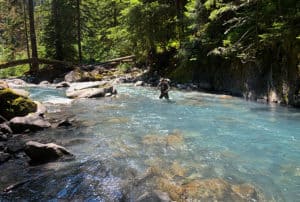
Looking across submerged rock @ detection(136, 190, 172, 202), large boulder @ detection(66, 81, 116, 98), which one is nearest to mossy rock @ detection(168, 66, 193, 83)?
large boulder @ detection(66, 81, 116, 98)

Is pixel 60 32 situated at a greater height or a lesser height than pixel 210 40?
greater

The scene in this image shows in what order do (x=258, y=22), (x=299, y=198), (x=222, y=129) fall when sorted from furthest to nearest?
1. (x=258, y=22)
2. (x=222, y=129)
3. (x=299, y=198)

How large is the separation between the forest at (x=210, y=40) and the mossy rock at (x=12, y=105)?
9.87 meters

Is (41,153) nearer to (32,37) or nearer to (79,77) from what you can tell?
(79,77)

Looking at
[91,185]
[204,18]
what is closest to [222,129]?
[91,185]

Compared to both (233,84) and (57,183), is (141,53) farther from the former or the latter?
(57,183)

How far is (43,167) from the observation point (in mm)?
7684

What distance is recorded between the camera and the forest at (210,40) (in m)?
15.9

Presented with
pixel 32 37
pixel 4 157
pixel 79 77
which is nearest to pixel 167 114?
pixel 4 157

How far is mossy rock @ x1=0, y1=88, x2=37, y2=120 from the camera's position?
12.1m

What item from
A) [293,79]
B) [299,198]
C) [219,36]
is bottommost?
[299,198]

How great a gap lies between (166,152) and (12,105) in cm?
624

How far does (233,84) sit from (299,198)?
13736 mm

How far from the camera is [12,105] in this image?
1230 cm
